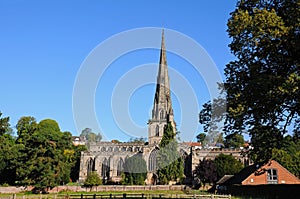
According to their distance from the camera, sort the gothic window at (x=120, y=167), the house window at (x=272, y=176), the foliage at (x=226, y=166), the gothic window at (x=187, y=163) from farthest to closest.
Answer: the gothic window at (x=120, y=167) → the gothic window at (x=187, y=163) → the foliage at (x=226, y=166) → the house window at (x=272, y=176)

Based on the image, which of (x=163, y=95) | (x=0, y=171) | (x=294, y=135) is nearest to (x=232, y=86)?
(x=294, y=135)

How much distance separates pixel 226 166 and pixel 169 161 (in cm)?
1127

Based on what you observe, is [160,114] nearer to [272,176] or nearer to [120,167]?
[120,167]

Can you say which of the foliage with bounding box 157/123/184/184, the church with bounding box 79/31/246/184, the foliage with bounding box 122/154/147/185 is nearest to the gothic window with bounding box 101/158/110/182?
the church with bounding box 79/31/246/184

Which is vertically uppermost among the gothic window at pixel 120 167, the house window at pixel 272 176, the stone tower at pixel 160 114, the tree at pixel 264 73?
the stone tower at pixel 160 114

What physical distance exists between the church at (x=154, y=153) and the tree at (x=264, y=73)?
53861 millimetres

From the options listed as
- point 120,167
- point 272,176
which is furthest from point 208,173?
point 120,167

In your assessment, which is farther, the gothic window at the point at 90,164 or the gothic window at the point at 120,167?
the gothic window at the point at 90,164

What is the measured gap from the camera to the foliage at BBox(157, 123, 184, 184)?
61219mm

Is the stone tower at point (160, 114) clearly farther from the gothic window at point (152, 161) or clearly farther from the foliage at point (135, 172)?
the foliage at point (135, 172)

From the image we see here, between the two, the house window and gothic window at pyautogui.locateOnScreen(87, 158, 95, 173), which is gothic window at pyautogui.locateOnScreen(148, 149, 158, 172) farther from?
the house window

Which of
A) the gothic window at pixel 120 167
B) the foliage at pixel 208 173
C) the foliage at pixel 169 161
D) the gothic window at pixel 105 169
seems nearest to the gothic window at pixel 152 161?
the gothic window at pixel 120 167

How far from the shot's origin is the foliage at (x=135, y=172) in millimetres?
63094

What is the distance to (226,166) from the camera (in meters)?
59.6
